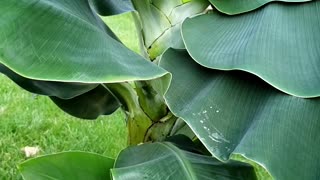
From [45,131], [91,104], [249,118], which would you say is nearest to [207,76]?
[249,118]

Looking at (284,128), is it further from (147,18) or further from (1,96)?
(1,96)

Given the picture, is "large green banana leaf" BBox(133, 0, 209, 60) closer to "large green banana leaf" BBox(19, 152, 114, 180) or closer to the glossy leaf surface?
the glossy leaf surface

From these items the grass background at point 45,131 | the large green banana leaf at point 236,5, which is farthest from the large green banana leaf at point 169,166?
the grass background at point 45,131

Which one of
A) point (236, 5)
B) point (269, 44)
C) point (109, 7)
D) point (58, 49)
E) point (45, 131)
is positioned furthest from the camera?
point (45, 131)

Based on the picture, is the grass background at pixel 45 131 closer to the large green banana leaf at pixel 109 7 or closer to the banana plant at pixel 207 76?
the large green banana leaf at pixel 109 7

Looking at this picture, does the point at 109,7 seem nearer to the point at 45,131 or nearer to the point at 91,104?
the point at 91,104

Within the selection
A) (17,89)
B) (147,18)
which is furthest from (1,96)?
(147,18)
